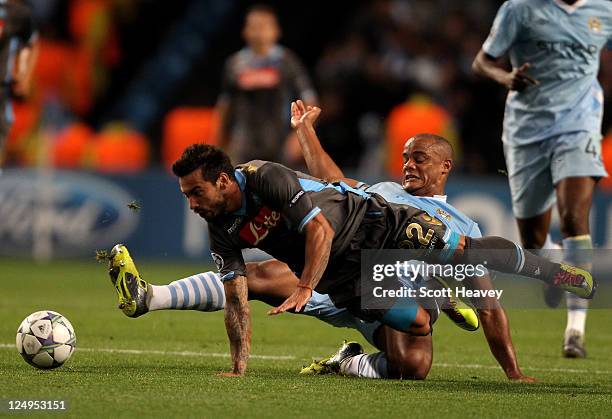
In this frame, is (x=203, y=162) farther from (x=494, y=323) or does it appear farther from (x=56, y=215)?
(x=56, y=215)

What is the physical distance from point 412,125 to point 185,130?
3.22 metres

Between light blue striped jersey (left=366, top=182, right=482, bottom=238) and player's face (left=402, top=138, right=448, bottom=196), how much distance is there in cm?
7

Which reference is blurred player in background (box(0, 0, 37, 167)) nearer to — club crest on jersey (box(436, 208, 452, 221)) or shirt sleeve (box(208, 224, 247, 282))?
shirt sleeve (box(208, 224, 247, 282))

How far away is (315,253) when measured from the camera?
18.1ft

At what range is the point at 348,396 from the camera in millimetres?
5344

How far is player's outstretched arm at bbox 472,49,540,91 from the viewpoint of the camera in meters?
7.41

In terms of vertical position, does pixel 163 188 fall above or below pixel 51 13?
below

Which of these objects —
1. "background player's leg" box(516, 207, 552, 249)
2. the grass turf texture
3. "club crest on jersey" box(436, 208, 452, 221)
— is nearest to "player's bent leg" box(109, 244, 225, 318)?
the grass turf texture

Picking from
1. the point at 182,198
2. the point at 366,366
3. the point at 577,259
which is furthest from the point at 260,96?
the point at 366,366

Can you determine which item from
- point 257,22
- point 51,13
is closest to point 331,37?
point 51,13

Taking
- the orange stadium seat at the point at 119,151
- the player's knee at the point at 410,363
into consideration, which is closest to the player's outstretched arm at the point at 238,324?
the player's knee at the point at 410,363

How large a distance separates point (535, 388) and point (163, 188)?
8.82m

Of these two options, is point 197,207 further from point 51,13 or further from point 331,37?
point 51,13

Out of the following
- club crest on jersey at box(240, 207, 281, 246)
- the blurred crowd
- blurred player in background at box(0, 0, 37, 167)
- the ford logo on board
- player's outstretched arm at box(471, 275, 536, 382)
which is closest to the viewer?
club crest on jersey at box(240, 207, 281, 246)
